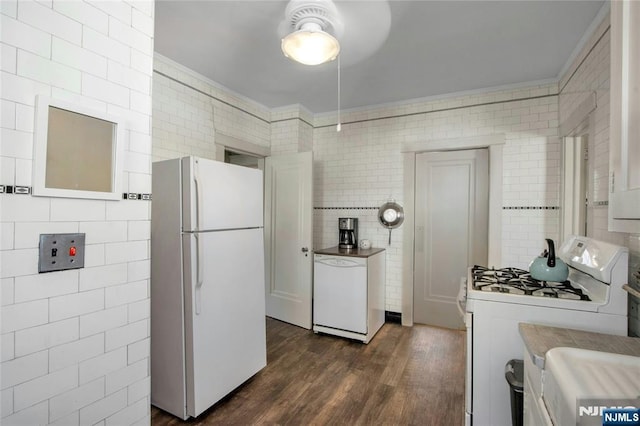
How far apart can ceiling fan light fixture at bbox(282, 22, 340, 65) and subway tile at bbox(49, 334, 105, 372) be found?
175 cm

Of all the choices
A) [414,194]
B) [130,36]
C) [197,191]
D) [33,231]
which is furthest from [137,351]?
[414,194]

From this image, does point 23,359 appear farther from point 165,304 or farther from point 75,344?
point 165,304

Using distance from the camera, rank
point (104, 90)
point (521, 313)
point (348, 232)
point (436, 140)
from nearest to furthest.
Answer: point (104, 90) → point (521, 313) → point (436, 140) → point (348, 232)

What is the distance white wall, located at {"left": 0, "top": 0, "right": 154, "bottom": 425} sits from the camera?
37.0 inches

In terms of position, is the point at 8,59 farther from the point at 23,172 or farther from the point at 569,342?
the point at 569,342

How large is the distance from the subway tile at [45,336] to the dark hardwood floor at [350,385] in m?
1.20

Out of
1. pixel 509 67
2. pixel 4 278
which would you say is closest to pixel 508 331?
pixel 4 278

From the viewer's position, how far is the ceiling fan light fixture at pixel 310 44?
5.57 ft

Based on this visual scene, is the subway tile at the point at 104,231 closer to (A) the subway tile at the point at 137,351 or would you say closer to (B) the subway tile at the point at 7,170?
(B) the subway tile at the point at 7,170

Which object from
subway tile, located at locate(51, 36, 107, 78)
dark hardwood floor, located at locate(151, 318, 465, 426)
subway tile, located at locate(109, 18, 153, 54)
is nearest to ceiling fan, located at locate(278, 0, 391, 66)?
subway tile, located at locate(109, 18, 153, 54)

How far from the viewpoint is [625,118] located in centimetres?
84

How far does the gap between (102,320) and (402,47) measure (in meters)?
2.61

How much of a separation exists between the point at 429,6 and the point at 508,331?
1991 mm

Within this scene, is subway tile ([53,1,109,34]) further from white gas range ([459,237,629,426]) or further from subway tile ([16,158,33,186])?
white gas range ([459,237,629,426])
